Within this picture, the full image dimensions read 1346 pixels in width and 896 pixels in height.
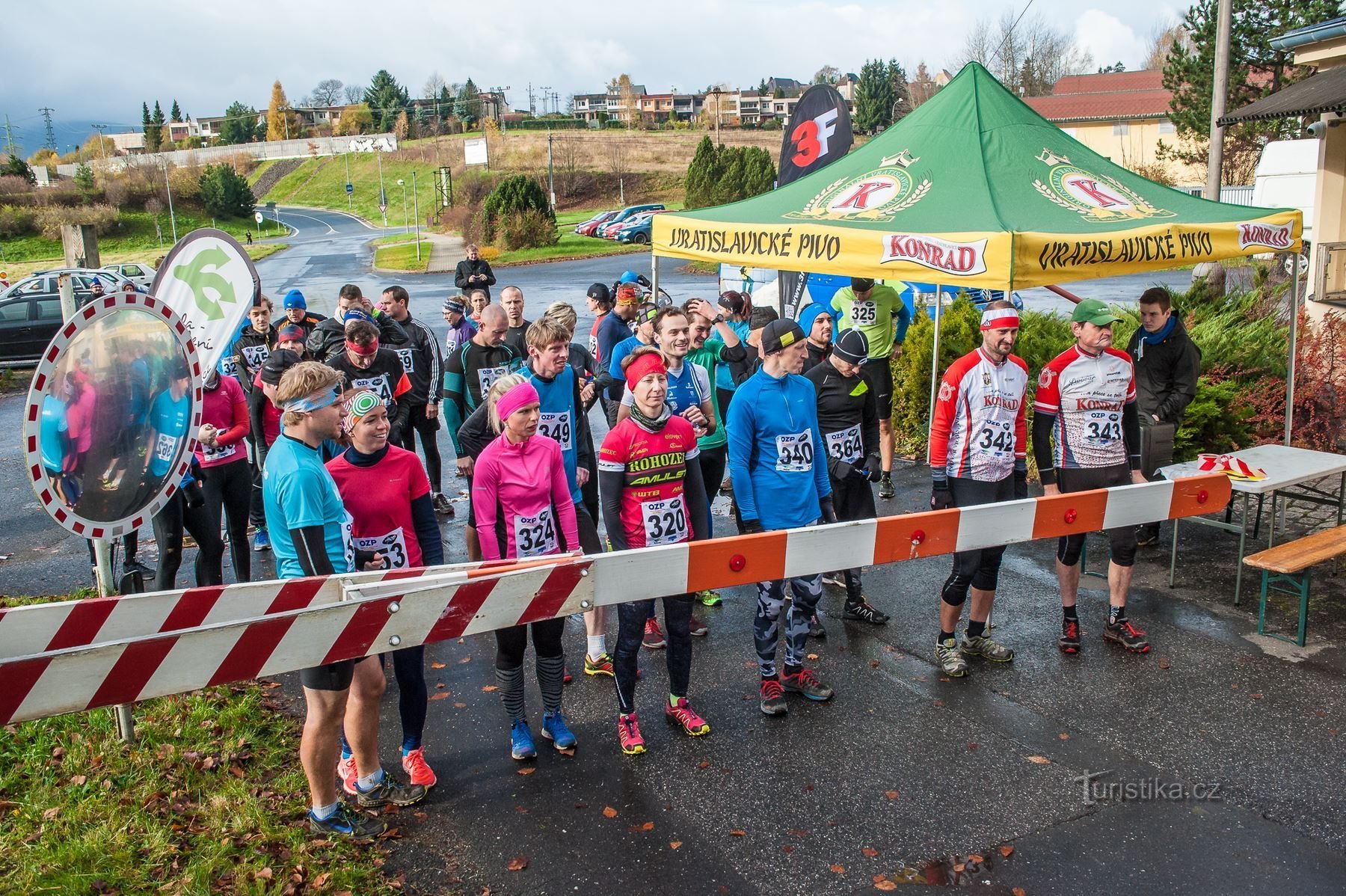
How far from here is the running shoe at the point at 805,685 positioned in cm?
582

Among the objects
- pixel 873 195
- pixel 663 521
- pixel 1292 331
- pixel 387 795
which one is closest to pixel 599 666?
pixel 663 521

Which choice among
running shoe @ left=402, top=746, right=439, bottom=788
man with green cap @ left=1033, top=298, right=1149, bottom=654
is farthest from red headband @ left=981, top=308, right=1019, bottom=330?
running shoe @ left=402, top=746, right=439, bottom=788

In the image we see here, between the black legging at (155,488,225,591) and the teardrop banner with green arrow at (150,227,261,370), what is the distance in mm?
Answer: 1259

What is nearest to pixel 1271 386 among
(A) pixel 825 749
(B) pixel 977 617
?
(B) pixel 977 617

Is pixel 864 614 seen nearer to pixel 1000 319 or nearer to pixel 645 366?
pixel 1000 319

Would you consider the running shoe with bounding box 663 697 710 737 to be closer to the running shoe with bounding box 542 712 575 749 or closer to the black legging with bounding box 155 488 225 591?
the running shoe with bounding box 542 712 575 749

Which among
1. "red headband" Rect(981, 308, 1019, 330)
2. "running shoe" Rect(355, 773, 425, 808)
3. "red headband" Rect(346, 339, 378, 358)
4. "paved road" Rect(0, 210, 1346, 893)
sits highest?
"red headband" Rect(981, 308, 1019, 330)

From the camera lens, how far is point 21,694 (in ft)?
10.5

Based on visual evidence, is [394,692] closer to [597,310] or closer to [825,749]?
[825,749]

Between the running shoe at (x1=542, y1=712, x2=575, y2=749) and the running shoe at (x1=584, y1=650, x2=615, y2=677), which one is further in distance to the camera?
the running shoe at (x1=584, y1=650, x2=615, y2=677)

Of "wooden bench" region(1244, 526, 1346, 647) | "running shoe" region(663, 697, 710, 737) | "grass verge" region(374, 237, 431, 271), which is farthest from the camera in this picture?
"grass verge" region(374, 237, 431, 271)

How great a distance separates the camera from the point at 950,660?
616 cm

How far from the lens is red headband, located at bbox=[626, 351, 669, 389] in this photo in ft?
16.8

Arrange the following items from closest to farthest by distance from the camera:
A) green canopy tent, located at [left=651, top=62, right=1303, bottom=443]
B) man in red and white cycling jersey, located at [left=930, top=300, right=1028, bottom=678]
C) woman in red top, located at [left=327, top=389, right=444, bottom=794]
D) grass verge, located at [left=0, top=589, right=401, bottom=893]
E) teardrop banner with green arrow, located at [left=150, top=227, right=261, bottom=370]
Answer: grass verge, located at [left=0, top=589, right=401, bottom=893], woman in red top, located at [left=327, top=389, right=444, bottom=794], teardrop banner with green arrow, located at [left=150, top=227, right=261, bottom=370], man in red and white cycling jersey, located at [left=930, top=300, right=1028, bottom=678], green canopy tent, located at [left=651, top=62, right=1303, bottom=443]
